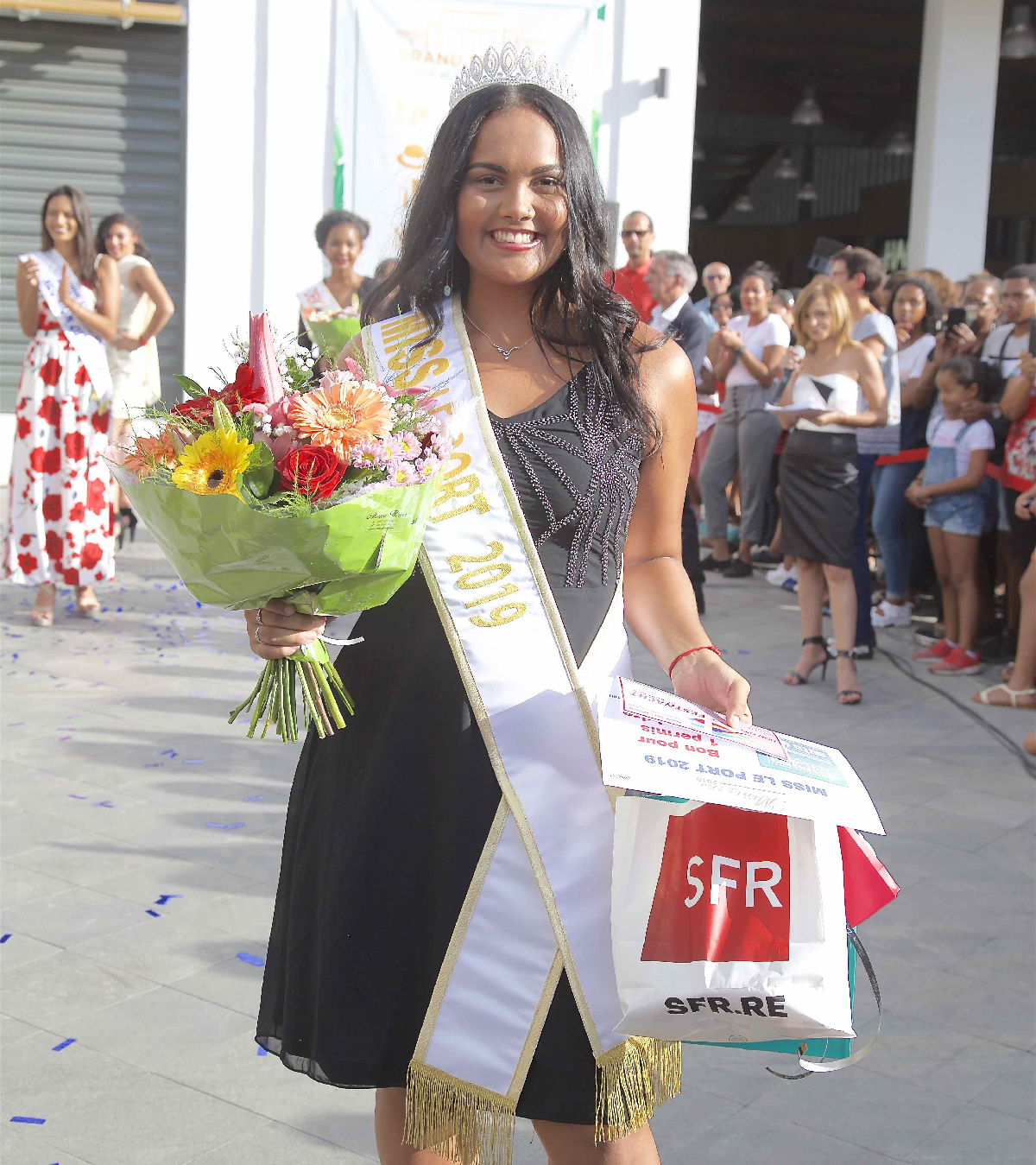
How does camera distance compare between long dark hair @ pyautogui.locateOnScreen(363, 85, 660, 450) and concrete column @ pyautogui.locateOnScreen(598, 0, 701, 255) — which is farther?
concrete column @ pyautogui.locateOnScreen(598, 0, 701, 255)

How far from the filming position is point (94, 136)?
33.1 ft

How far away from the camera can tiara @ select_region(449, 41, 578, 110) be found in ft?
6.18

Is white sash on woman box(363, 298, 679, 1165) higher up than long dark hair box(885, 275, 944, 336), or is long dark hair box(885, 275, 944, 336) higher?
long dark hair box(885, 275, 944, 336)

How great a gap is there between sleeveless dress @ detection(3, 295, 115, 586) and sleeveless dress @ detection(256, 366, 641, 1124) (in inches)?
188

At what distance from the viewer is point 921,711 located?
5.32 metres

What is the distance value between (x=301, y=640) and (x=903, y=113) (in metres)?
18.2

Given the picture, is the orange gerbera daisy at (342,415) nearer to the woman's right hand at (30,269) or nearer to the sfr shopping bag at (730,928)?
the sfr shopping bag at (730,928)

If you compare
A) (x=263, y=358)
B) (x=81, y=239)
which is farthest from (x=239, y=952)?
(x=81, y=239)

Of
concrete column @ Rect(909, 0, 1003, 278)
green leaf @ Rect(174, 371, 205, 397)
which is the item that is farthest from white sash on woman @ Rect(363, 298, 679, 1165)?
concrete column @ Rect(909, 0, 1003, 278)

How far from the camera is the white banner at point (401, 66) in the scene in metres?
9.37

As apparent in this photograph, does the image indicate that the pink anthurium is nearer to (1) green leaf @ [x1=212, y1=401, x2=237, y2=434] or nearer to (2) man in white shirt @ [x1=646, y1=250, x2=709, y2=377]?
(1) green leaf @ [x1=212, y1=401, x2=237, y2=434]

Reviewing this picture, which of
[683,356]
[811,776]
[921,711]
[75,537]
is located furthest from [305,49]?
[811,776]

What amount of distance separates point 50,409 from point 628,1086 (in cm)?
524

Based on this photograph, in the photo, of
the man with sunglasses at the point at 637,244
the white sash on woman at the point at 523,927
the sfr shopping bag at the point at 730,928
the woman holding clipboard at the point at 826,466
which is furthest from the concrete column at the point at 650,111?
the sfr shopping bag at the point at 730,928
